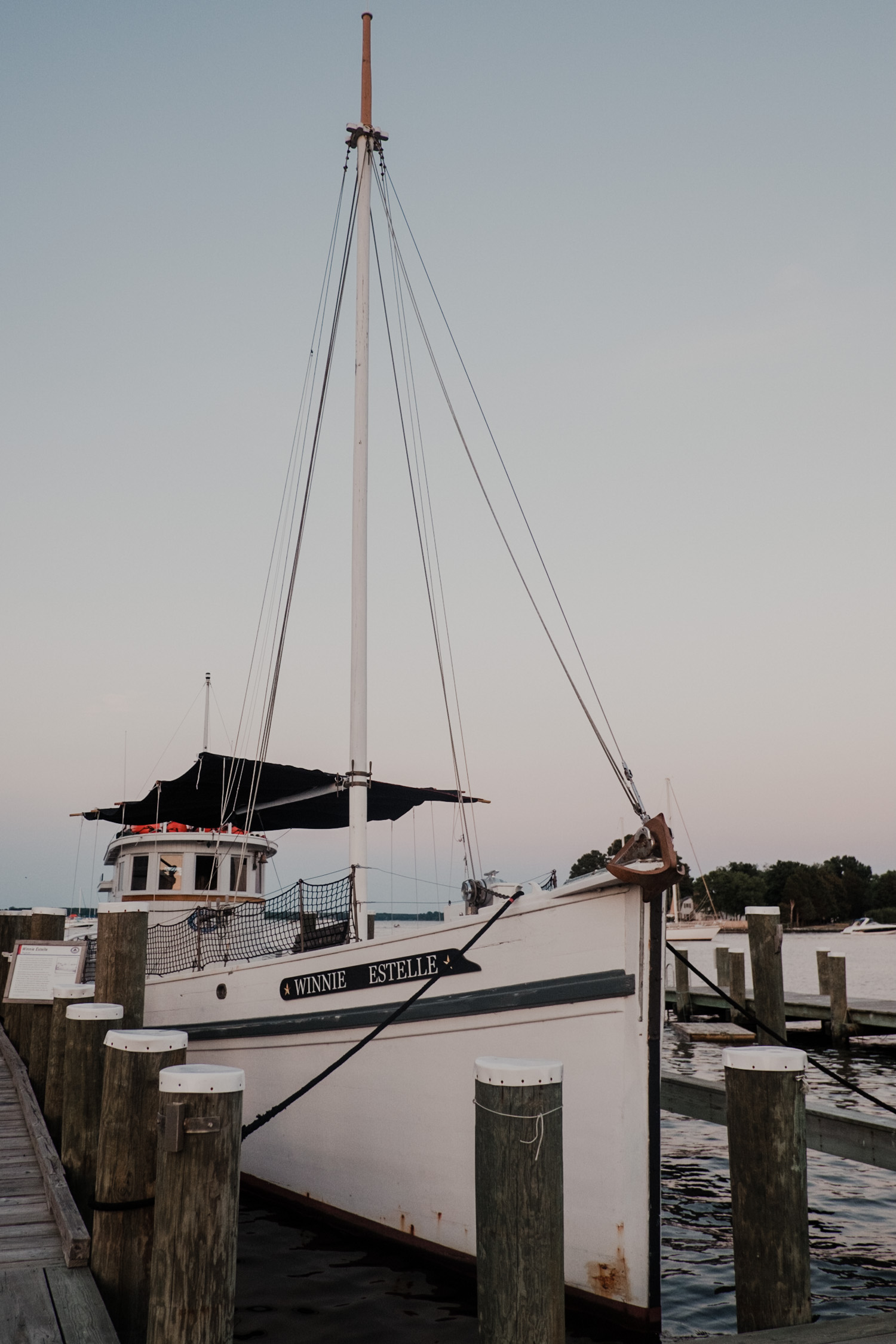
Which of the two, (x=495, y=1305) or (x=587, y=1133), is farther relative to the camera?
(x=587, y=1133)

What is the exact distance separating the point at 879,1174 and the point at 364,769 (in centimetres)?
712

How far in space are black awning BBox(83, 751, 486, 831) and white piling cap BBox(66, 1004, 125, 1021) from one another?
506 cm

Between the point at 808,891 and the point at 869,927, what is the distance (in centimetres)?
808

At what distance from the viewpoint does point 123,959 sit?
782 centimetres

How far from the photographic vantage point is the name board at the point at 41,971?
28.2 feet

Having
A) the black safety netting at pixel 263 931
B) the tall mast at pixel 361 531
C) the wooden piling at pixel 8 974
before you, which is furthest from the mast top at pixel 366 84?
the wooden piling at pixel 8 974

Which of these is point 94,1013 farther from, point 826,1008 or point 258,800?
point 826,1008

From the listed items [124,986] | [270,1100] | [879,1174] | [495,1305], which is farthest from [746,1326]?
[879,1174]

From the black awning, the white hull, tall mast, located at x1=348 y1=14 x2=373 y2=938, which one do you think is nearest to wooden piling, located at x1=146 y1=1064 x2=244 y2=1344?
the white hull

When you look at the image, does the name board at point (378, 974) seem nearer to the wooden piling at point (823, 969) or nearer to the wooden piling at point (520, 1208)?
the wooden piling at point (520, 1208)

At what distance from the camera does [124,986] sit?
7789mm

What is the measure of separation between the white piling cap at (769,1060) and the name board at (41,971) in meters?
6.14

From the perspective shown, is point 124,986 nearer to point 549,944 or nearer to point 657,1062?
point 549,944

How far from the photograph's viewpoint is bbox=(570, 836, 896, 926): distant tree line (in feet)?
374
